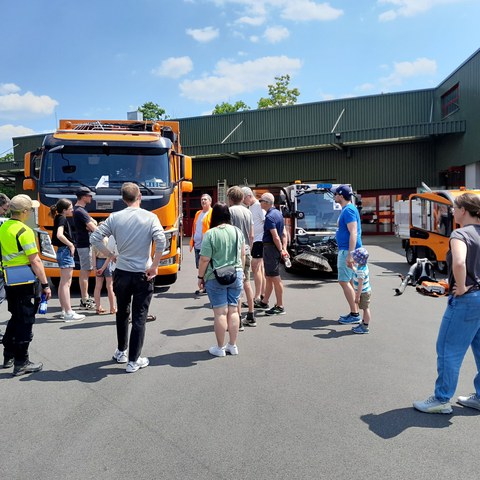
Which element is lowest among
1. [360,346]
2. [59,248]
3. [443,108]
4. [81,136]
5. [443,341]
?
[360,346]

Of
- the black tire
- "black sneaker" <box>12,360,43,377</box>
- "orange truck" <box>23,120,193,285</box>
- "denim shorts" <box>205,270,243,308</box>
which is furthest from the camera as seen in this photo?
the black tire

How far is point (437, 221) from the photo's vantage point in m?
11.2

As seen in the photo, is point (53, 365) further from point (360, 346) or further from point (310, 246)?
point (310, 246)

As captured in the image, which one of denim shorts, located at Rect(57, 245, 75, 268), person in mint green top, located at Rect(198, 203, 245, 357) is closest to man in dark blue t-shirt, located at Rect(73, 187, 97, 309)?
denim shorts, located at Rect(57, 245, 75, 268)

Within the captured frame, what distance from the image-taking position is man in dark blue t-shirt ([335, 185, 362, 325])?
243 inches

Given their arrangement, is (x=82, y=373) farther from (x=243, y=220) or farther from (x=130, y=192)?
(x=243, y=220)

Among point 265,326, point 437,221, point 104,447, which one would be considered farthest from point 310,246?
point 104,447

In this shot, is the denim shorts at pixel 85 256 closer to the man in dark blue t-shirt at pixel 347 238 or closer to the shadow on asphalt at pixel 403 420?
the man in dark blue t-shirt at pixel 347 238

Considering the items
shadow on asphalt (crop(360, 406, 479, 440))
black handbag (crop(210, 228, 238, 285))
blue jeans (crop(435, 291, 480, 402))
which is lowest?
shadow on asphalt (crop(360, 406, 479, 440))

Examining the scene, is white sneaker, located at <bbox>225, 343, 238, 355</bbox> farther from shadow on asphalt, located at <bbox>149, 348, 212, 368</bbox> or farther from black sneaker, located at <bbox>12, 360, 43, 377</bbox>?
black sneaker, located at <bbox>12, 360, 43, 377</bbox>

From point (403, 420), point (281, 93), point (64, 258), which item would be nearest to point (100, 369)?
point (64, 258)

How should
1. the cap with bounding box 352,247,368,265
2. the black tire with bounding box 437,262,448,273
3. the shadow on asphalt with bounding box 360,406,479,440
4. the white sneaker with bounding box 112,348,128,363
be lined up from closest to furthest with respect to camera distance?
the shadow on asphalt with bounding box 360,406,479,440 → the white sneaker with bounding box 112,348,128,363 → the cap with bounding box 352,247,368,265 → the black tire with bounding box 437,262,448,273

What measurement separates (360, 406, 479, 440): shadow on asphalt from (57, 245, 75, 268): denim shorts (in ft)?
16.2

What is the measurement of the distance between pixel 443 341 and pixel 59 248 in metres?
5.49
